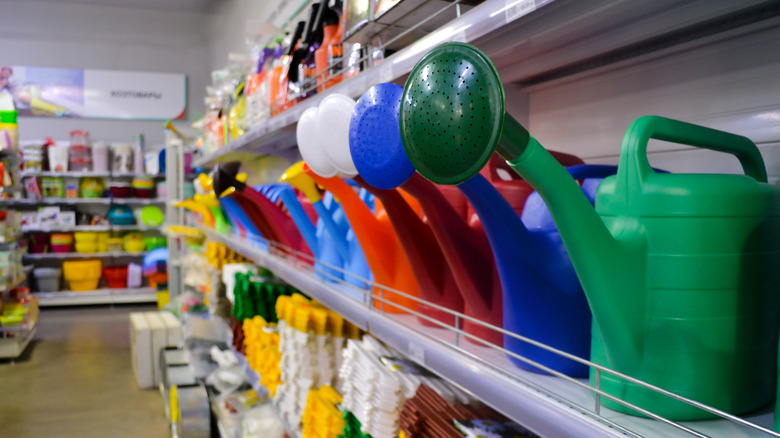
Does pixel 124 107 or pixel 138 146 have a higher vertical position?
pixel 124 107

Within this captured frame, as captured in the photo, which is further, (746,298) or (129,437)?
(129,437)

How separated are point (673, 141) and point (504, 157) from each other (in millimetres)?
218

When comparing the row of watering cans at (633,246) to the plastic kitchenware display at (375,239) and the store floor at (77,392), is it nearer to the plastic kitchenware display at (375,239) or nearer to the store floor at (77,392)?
the plastic kitchenware display at (375,239)

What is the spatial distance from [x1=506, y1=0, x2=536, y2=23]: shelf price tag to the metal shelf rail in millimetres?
344

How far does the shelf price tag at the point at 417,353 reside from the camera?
A: 0.82 m

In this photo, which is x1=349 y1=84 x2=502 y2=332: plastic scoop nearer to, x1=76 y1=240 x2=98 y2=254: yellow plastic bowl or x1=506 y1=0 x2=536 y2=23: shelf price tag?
x1=506 y1=0 x2=536 y2=23: shelf price tag

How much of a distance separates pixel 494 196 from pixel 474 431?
0.33 m

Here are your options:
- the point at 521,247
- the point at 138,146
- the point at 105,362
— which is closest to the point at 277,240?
the point at 521,247

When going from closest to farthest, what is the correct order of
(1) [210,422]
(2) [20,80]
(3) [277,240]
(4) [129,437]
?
(3) [277,240] < (1) [210,422] < (4) [129,437] < (2) [20,80]

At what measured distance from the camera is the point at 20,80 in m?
7.50

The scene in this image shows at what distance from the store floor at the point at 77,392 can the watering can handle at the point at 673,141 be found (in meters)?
3.30

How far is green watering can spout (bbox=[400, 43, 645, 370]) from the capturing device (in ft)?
1.56

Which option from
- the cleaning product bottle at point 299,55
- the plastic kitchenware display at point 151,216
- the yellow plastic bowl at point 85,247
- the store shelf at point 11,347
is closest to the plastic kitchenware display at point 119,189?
the plastic kitchenware display at point 151,216

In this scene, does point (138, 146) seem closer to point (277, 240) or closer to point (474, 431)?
point (277, 240)
